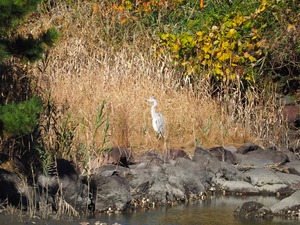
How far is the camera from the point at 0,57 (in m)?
9.18

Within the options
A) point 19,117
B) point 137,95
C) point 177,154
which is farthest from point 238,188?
point 19,117

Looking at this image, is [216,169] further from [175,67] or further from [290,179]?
[175,67]

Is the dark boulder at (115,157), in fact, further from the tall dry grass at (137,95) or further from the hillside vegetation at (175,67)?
the tall dry grass at (137,95)

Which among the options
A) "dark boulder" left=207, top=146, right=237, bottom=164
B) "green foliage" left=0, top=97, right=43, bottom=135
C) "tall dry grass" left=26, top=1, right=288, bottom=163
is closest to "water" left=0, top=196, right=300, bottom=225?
"green foliage" left=0, top=97, right=43, bottom=135

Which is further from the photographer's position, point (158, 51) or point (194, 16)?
point (194, 16)

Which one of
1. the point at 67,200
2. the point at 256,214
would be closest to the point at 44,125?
the point at 67,200

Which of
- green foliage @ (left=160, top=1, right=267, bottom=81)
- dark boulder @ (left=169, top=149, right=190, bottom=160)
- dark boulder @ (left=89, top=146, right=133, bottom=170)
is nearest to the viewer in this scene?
dark boulder @ (left=89, top=146, right=133, bottom=170)

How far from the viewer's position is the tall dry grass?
13.5 metres

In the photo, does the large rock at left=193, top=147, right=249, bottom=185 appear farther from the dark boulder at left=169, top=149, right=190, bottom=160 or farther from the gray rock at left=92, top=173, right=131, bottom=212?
the gray rock at left=92, top=173, right=131, bottom=212

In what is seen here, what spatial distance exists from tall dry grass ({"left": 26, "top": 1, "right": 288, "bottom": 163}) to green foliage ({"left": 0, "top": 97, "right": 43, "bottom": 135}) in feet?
12.0

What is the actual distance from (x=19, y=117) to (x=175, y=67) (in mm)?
6917

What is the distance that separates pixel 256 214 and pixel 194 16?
7.14 meters

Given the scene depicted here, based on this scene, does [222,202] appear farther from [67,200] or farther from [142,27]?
[142,27]

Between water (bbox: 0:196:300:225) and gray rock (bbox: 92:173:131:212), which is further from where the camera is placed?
gray rock (bbox: 92:173:131:212)
